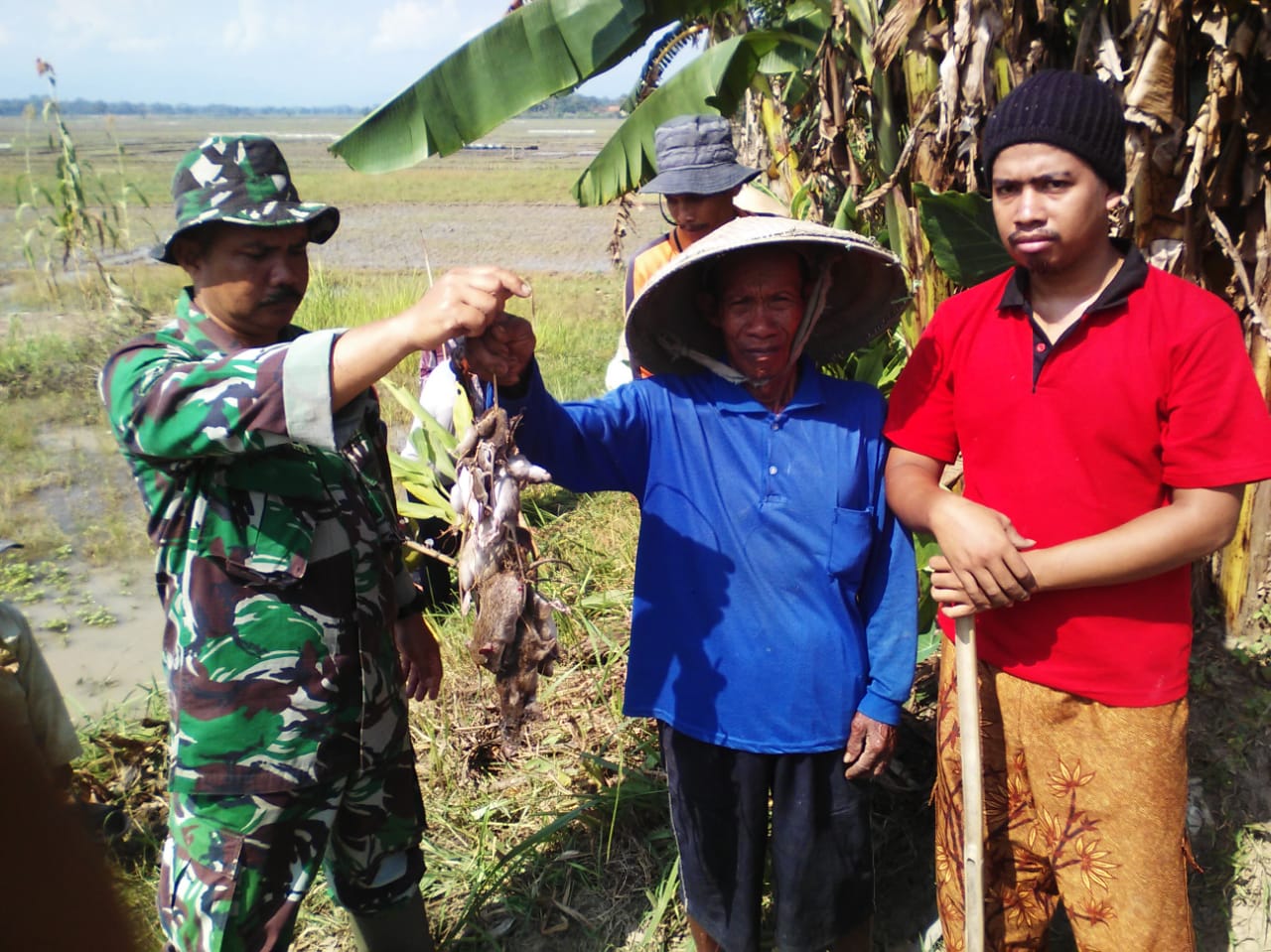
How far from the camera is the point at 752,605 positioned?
2.08m

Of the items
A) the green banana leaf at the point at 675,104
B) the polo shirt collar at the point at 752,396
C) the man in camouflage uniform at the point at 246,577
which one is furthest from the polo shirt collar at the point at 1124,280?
the green banana leaf at the point at 675,104

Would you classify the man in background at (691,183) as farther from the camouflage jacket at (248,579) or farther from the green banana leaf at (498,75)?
the camouflage jacket at (248,579)

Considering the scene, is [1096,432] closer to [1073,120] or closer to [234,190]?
[1073,120]

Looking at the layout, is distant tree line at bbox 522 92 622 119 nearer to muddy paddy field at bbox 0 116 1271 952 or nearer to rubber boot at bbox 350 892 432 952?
muddy paddy field at bbox 0 116 1271 952

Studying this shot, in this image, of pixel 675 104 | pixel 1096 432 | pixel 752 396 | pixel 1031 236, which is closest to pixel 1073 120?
pixel 1031 236

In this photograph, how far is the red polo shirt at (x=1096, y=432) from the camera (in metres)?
1.70

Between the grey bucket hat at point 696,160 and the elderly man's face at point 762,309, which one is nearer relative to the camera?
the elderly man's face at point 762,309

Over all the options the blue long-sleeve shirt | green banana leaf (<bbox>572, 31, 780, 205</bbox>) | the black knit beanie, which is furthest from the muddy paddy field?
green banana leaf (<bbox>572, 31, 780, 205</bbox>)

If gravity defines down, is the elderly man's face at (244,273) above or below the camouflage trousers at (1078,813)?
above

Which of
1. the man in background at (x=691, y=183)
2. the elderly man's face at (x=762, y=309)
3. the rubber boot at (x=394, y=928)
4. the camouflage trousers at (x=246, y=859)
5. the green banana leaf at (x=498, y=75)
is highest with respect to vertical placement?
the green banana leaf at (x=498, y=75)

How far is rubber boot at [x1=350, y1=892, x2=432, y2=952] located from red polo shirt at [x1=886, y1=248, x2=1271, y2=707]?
1.43 m

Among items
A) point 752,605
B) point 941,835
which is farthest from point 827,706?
point 941,835

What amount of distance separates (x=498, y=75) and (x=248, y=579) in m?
3.22

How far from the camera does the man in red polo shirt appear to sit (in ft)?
5.65
